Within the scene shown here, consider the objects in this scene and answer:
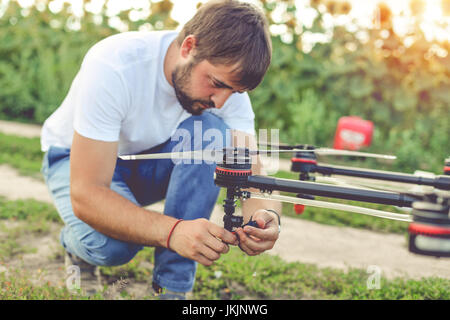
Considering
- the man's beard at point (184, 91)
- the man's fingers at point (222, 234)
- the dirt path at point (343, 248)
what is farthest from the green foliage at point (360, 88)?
the man's fingers at point (222, 234)

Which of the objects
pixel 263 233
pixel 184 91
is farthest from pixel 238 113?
pixel 263 233

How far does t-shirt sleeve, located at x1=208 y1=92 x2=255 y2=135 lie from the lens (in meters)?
2.44

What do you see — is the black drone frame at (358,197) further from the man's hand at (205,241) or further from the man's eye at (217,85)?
the man's eye at (217,85)

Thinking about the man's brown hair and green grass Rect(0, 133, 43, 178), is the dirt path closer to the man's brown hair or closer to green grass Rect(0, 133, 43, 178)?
green grass Rect(0, 133, 43, 178)

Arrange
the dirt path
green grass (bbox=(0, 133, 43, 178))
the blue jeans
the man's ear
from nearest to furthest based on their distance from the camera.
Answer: the man's ear
the blue jeans
the dirt path
green grass (bbox=(0, 133, 43, 178))

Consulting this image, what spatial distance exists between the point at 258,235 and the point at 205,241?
206 millimetres

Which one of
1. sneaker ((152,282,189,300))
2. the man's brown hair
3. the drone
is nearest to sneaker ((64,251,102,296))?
sneaker ((152,282,189,300))

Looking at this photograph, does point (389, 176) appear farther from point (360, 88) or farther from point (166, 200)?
point (360, 88)

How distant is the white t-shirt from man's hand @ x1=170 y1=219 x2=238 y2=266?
59cm

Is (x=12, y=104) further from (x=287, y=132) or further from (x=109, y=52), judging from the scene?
(x=109, y=52)

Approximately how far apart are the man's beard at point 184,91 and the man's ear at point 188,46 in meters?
0.06

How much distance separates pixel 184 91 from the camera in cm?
207

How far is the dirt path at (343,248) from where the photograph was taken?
115 inches

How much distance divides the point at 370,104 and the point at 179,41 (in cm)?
490
